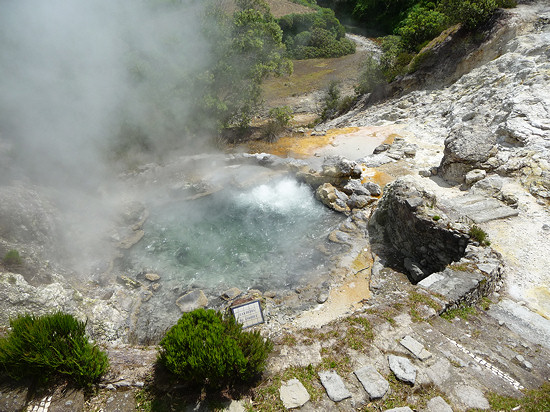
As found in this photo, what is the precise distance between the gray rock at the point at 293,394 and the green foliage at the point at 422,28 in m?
18.8

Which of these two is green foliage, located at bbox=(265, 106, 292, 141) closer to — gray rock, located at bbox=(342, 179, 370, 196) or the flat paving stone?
gray rock, located at bbox=(342, 179, 370, 196)

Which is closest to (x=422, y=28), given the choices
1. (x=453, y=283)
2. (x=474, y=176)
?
(x=474, y=176)

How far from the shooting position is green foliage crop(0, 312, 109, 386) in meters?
3.03

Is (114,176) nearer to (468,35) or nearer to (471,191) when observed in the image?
(471,191)

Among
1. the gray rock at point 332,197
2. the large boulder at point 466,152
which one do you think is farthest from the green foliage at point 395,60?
the gray rock at point 332,197

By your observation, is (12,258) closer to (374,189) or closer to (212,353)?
(212,353)

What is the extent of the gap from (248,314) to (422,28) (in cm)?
1887

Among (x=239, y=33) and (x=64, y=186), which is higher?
(x=239, y=33)

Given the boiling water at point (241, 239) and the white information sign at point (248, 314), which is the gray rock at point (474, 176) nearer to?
the boiling water at point (241, 239)

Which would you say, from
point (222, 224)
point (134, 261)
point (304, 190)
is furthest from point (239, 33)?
point (134, 261)

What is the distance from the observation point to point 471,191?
799 cm

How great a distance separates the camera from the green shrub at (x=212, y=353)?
10.2 ft

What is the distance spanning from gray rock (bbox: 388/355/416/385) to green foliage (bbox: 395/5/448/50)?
18006 millimetres

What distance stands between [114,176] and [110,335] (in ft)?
18.7
